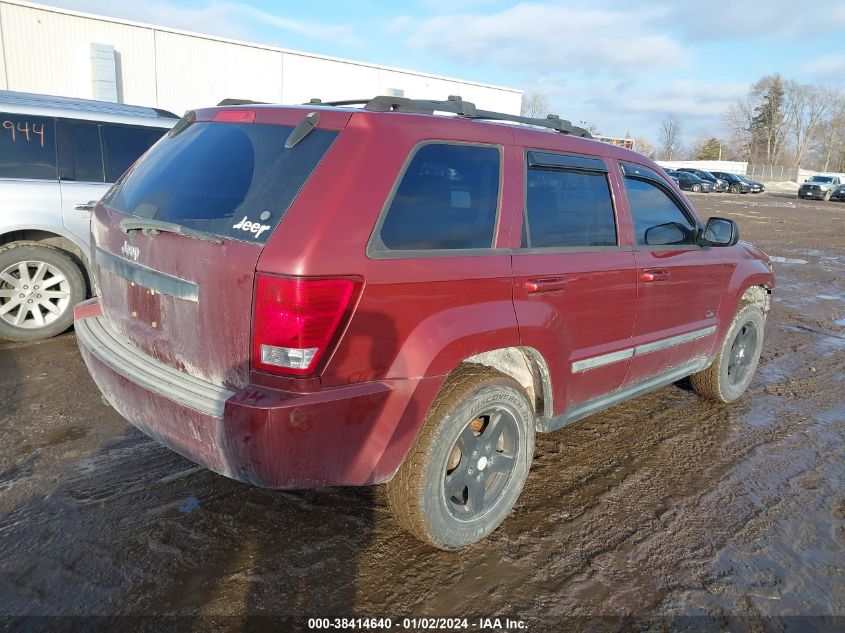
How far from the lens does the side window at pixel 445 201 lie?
97.7 inches

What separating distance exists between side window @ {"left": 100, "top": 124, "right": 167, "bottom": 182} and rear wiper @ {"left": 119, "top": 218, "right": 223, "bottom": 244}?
131 inches

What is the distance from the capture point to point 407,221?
249cm

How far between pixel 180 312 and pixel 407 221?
0.98 m

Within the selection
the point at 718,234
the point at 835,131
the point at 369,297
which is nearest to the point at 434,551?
the point at 369,297

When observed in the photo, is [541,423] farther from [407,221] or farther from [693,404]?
[693,404]

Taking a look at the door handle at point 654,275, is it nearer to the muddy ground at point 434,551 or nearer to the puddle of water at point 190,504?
the muddy ground at point 434,551

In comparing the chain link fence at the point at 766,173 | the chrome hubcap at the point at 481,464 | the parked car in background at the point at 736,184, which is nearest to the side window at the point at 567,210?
the chrome hubcap at the point at 481,464

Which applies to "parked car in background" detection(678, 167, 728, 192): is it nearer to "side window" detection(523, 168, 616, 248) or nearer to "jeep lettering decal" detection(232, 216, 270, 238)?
"side window" detection(523, 168, 616, 248)

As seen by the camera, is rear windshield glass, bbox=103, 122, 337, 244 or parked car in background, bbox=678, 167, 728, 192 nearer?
rear windshield glass, bbox=103, 122, 337, 244

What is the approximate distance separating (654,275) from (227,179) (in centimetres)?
244

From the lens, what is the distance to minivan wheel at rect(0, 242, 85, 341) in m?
5.05

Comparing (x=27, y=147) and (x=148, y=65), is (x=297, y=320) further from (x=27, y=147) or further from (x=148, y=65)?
(x=148, y=65)

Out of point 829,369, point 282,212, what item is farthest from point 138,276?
point 829,369

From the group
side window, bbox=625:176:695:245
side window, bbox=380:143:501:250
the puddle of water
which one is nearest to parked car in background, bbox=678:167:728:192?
side window, bbox=625:176:695:245
